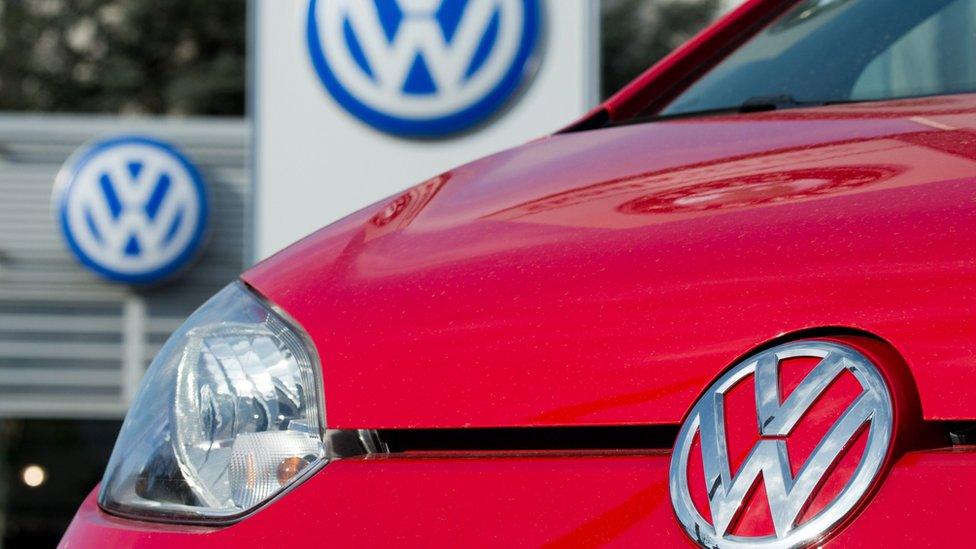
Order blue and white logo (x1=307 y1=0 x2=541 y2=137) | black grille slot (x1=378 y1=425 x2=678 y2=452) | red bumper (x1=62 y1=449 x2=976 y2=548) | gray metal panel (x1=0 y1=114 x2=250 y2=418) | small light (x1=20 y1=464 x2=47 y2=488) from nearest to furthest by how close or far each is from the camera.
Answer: red bumper (x1=62 y1=449 x2=976 y2=548), black grille slot (x1=378 y1=425 x2=678 y2=452), blue and white logo (x1=307 y1=0 x2=541 y2=137), small light (x1=20 y1=464 x2=47 y2=488), gray metal panel (x1=0 y1=114 x2=250 y2=418)

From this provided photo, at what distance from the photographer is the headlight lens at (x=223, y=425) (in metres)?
1.22

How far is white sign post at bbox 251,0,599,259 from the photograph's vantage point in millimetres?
3629

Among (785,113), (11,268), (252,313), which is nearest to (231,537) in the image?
(252,313)

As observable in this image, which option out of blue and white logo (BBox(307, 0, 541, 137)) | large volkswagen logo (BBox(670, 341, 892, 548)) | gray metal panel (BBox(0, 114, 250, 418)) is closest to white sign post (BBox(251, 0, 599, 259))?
blue and white logo (BBox(307, 0, 541, 137))

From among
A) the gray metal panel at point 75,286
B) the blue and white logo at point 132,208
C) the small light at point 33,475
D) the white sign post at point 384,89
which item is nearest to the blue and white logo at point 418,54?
the white sign post at point 384,89

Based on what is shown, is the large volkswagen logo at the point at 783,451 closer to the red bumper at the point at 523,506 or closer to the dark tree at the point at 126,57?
the red bumper at the point at 523,506

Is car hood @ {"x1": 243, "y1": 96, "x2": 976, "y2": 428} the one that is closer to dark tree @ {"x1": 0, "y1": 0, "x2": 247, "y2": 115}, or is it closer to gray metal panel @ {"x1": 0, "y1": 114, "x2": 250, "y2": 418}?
gray metal panel @ {"x1": 0, "y1": 114, "x2": 250, "y2": 418}

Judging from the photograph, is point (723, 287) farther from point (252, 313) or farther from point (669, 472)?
point (252, 313)

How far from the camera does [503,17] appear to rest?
364cm

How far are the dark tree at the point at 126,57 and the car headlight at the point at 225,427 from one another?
1443 inches

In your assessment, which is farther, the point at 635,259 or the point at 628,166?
the point at 628,166

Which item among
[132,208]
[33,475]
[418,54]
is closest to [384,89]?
[418,54]

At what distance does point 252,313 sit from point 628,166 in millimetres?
398

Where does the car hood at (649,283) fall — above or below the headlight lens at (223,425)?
above
